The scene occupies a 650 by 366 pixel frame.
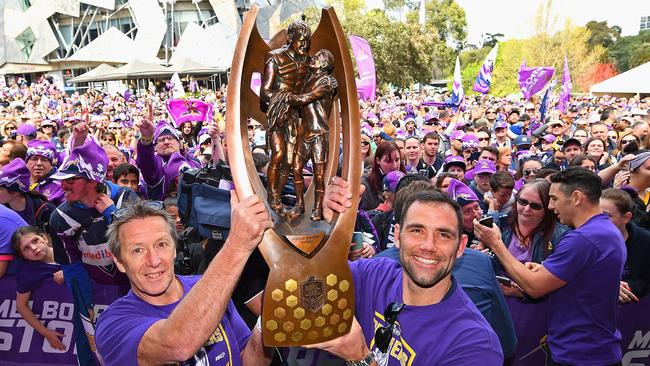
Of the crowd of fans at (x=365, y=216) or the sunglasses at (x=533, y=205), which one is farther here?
the sunglasses at (x=533, y=205)

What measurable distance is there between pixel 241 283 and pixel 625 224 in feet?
9.27

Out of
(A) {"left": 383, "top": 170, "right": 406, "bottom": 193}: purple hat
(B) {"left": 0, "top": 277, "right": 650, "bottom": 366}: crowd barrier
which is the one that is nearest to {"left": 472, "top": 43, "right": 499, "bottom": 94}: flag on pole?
(A) {"left": 383, "top": 170, "right": 406, "bottom": 193}: purple hat

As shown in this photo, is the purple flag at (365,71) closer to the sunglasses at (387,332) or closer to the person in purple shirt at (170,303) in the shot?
the person in purple shirt at (170,303)

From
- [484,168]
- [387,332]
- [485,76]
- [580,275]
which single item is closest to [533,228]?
[580,275]

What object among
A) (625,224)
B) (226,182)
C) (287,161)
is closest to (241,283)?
(226,182)

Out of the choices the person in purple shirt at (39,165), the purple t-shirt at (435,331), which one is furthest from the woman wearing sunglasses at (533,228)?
the person in purple shirt at (39,165)

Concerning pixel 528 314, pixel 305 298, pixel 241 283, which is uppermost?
pixel 305 298

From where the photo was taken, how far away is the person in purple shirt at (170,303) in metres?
1.91

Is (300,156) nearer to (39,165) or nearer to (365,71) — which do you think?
(39,165)

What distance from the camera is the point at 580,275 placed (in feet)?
11.0

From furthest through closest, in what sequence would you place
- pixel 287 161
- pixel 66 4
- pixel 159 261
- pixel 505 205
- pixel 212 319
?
pixel 66 4 → pixel 505 205 → pixel 287 161 → pixel 159 261 → pixel 212 319

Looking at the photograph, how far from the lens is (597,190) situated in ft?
11.4

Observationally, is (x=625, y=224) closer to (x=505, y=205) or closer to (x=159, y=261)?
(x=505, y=205)

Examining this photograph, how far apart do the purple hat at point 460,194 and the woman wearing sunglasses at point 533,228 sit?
15.4 inches
